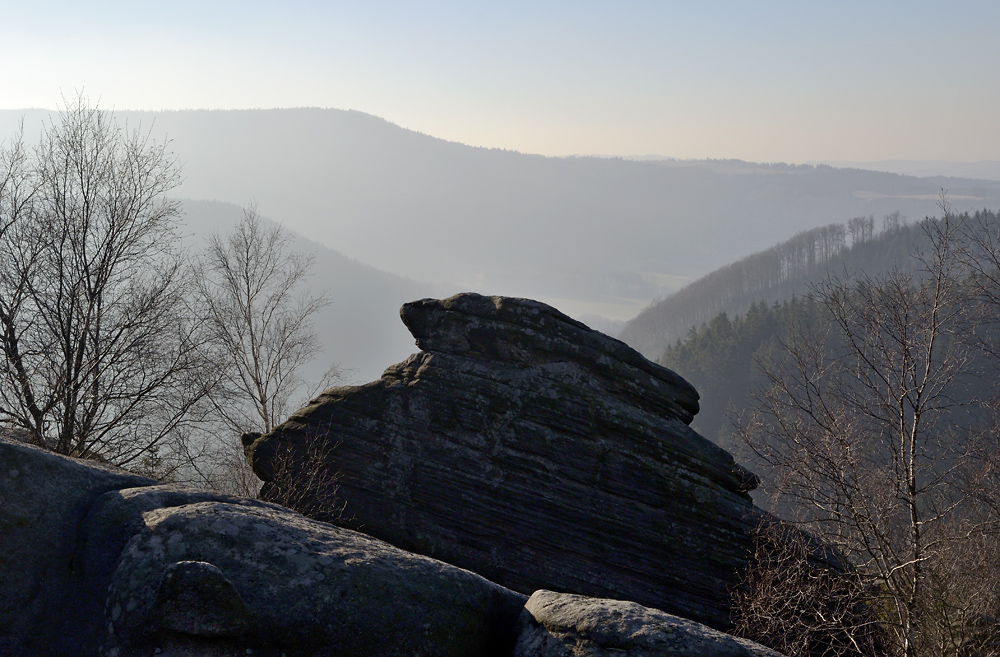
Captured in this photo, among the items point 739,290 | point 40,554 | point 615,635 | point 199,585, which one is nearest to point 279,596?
point 199,585

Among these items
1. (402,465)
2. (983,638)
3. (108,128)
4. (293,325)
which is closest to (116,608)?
(402,465)

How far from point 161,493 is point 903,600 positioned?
43.8 feet

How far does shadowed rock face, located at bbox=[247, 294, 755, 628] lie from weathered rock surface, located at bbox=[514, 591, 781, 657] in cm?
927

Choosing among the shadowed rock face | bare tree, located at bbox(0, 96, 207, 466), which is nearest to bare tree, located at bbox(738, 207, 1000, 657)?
the shadowed rock face

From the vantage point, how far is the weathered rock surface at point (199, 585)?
410 cm

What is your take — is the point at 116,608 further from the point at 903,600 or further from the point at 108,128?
the point at 108,128

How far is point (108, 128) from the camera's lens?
2006cm

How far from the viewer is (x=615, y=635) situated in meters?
4.40

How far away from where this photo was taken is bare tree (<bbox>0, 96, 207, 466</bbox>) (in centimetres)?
1709

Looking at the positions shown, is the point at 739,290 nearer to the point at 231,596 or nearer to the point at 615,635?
the point at 615,635

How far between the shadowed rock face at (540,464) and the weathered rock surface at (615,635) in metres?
9.27

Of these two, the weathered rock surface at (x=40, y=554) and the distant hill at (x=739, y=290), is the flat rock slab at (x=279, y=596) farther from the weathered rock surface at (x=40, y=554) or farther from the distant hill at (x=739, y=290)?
the distant hill at (x=739, y=290)

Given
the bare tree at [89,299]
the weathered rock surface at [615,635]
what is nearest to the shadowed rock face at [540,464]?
the bare tree at [89,299]

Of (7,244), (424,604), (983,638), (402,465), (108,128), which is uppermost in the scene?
(108,128)
